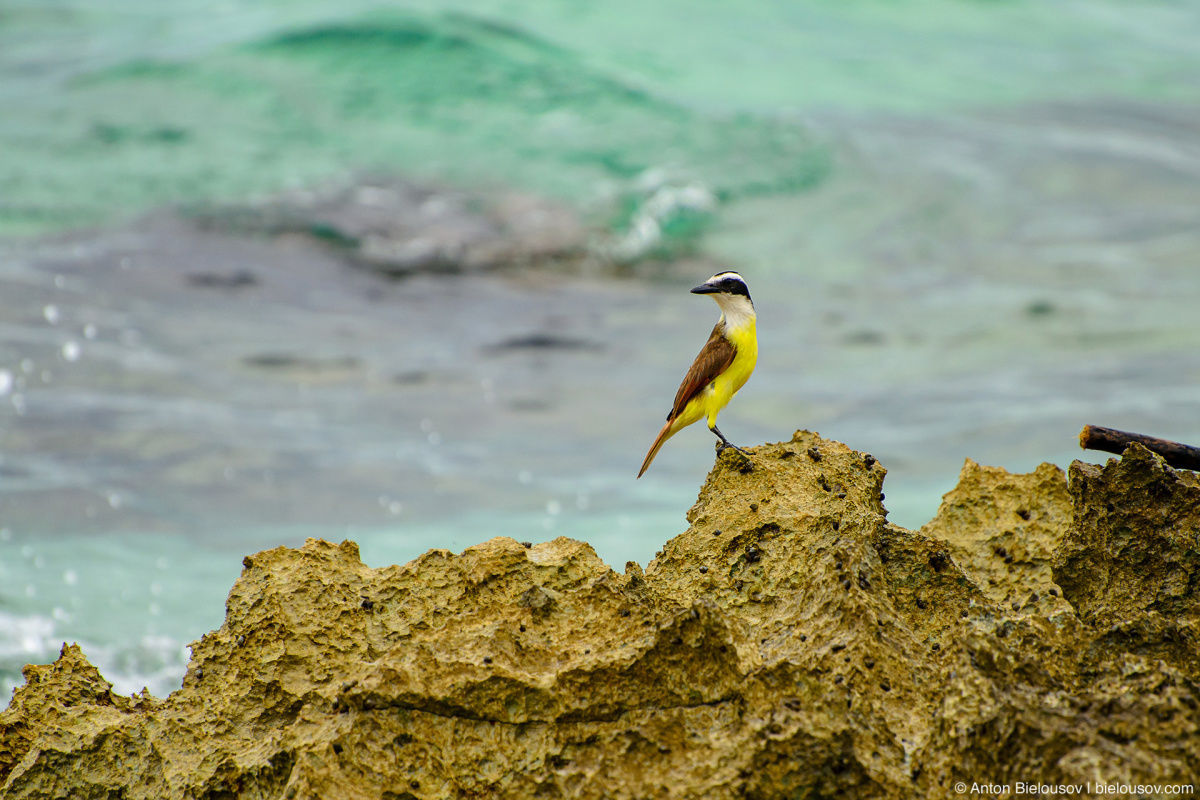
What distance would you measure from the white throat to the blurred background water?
6.20 m

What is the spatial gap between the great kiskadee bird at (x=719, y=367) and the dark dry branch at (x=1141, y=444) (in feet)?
5.06

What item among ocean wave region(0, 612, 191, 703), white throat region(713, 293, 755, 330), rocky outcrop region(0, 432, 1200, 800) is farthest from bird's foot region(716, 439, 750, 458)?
ocean wave region(0, 612, 191, 703)

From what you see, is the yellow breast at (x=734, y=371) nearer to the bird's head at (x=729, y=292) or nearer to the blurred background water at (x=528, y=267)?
the bird's head at (x=729, y=292)

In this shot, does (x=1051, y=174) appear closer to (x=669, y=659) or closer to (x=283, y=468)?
(x=283, y=468)

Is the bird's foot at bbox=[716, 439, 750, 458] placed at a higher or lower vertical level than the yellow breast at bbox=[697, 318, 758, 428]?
lower

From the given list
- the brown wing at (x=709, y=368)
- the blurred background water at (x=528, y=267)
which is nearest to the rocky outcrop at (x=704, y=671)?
the brown wing at (x=709, y=368)

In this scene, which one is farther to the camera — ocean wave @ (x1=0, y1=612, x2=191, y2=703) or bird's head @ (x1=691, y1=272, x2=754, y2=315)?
ocean wave @ (x1=0, y1=612, x2=191, y2=703)

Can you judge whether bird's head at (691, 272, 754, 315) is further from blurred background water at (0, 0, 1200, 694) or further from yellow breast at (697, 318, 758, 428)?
blurred background water at (0, 0, 1200, 694)

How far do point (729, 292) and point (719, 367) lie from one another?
41 centimetres

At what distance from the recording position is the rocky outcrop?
2756 mm

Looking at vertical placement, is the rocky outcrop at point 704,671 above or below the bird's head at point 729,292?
below

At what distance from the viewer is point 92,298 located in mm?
17078

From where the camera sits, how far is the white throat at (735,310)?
4957 millimetres

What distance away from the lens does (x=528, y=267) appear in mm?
19969
